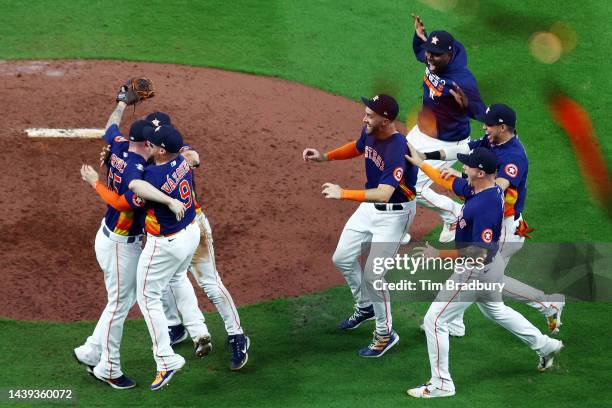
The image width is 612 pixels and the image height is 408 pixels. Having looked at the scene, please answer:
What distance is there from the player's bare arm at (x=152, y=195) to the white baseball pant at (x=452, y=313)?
77.2 inches

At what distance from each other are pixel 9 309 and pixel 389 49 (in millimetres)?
6910

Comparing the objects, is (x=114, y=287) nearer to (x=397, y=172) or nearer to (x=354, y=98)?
(x=397, y=172)

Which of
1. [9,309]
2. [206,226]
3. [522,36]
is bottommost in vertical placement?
[9,309]

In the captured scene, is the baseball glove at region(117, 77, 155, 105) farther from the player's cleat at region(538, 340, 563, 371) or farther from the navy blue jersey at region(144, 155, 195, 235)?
the player's cleat at region(538, 340, 563, 371)

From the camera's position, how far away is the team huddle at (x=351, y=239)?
5.92 meters

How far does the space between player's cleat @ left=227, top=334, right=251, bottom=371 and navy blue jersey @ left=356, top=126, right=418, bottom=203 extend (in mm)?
1575

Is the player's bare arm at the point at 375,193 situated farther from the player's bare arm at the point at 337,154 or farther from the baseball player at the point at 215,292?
the baseball player at the point at 215,292

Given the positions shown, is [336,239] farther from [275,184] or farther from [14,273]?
[14,273]

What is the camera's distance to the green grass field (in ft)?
19.9

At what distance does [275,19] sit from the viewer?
12.7 meters

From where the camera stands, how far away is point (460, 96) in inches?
312

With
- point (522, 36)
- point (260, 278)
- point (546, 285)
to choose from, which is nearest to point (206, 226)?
point (260, 278)

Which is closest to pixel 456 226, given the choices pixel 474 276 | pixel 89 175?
pixel 474 276

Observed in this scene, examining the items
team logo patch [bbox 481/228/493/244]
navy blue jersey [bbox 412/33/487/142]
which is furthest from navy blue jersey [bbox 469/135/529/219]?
navy blue jersey [bbox 412/33/487/142]
